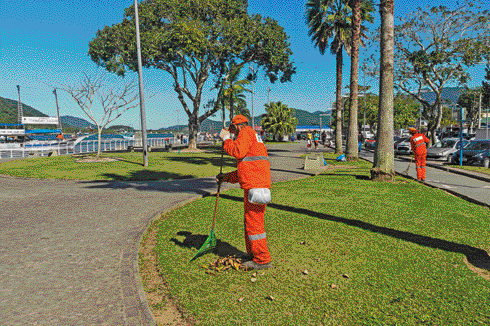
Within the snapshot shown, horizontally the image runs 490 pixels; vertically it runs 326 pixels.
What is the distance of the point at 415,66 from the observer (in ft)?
81.4

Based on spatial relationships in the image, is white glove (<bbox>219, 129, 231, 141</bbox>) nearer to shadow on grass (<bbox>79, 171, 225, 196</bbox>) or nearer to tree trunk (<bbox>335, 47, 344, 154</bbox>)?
shadow on grass (<bbox>79, 171, 225, 196</bbox>)

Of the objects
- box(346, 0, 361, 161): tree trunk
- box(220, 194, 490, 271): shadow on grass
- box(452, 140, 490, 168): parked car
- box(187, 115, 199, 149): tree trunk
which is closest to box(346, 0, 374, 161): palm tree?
box(346, 0, 361, 161): tree trunk

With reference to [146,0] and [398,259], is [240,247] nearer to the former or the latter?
[398,259]

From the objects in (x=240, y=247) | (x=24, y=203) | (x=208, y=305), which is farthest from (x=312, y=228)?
(x=24, y=203)

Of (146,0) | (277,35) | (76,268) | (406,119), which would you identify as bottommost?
(76,268)

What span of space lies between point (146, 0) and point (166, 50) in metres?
4.36

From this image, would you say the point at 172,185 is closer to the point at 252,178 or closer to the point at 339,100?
the point at 252,178

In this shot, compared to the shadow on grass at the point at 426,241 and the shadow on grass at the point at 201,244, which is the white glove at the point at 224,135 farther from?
the shadow on grass at the point at 426,241

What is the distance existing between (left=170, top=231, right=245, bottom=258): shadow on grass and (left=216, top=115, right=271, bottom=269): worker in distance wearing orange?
0.53m

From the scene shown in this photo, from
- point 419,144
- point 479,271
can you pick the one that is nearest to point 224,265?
point 479,271

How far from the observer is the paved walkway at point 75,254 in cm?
311

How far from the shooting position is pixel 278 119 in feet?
199

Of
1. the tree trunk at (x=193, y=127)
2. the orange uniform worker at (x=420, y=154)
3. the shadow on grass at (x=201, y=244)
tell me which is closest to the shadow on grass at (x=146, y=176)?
the shadow on grass at (x=201, y=244)

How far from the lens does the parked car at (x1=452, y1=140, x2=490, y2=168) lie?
16.9 m
